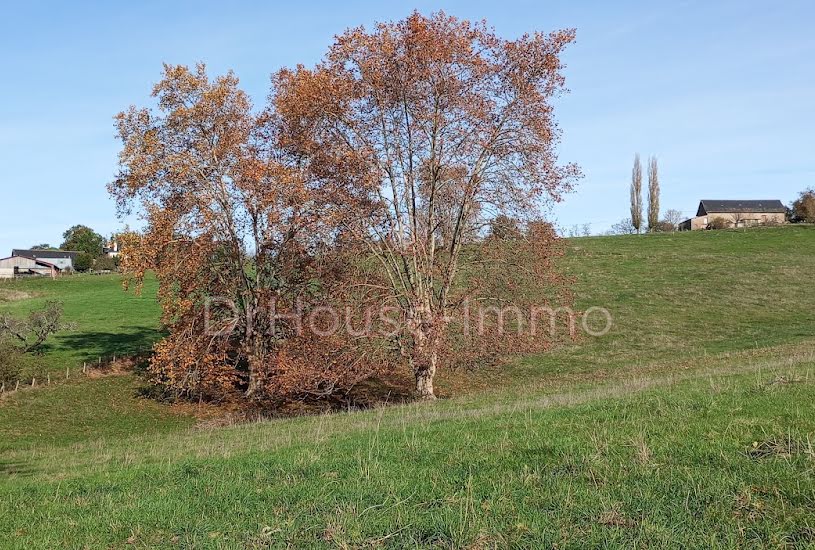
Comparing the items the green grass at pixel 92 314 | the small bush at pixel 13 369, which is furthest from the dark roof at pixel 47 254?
the small bush at pixel 13 369

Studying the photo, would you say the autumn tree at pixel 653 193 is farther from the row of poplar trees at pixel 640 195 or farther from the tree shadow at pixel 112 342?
the tree shadow at pixel 112 342

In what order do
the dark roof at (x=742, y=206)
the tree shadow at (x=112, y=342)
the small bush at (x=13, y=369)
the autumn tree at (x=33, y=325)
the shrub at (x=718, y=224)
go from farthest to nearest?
the dark roof at (x=742, y=206)
the shrub at (x=718, y=224)
the tree shadow at (x=112, y=342)
the autumn tree at (x=33, y=325)
the small bush at (x=13, y=369)

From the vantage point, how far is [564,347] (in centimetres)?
3556

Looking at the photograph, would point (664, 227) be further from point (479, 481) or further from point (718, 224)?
point (479, 481)

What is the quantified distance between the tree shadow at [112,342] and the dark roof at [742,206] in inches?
4818

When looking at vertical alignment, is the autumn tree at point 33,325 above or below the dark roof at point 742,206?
below

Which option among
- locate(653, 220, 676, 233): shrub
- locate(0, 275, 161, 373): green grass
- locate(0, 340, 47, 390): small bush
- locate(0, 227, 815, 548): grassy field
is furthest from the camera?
locate(653, 220, 676, 233): shrub

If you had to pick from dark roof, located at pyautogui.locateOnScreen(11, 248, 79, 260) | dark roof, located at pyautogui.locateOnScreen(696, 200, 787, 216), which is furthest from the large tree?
dark roof, located at pyautogui.locateOnScreen(696, 200, 787, 216)

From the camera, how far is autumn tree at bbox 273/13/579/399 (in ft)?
66.8

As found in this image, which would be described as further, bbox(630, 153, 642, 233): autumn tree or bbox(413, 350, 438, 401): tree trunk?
bbox(630, 153, 642, 233): autumn tree

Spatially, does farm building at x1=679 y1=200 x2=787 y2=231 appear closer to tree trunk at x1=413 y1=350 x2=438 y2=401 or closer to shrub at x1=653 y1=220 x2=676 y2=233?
shrub at x1=653 y1=220 x2=676 y2=233

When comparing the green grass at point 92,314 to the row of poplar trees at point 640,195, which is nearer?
the green grass at point 92,314

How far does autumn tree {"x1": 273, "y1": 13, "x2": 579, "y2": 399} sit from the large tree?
312ft

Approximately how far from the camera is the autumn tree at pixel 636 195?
358 ft
